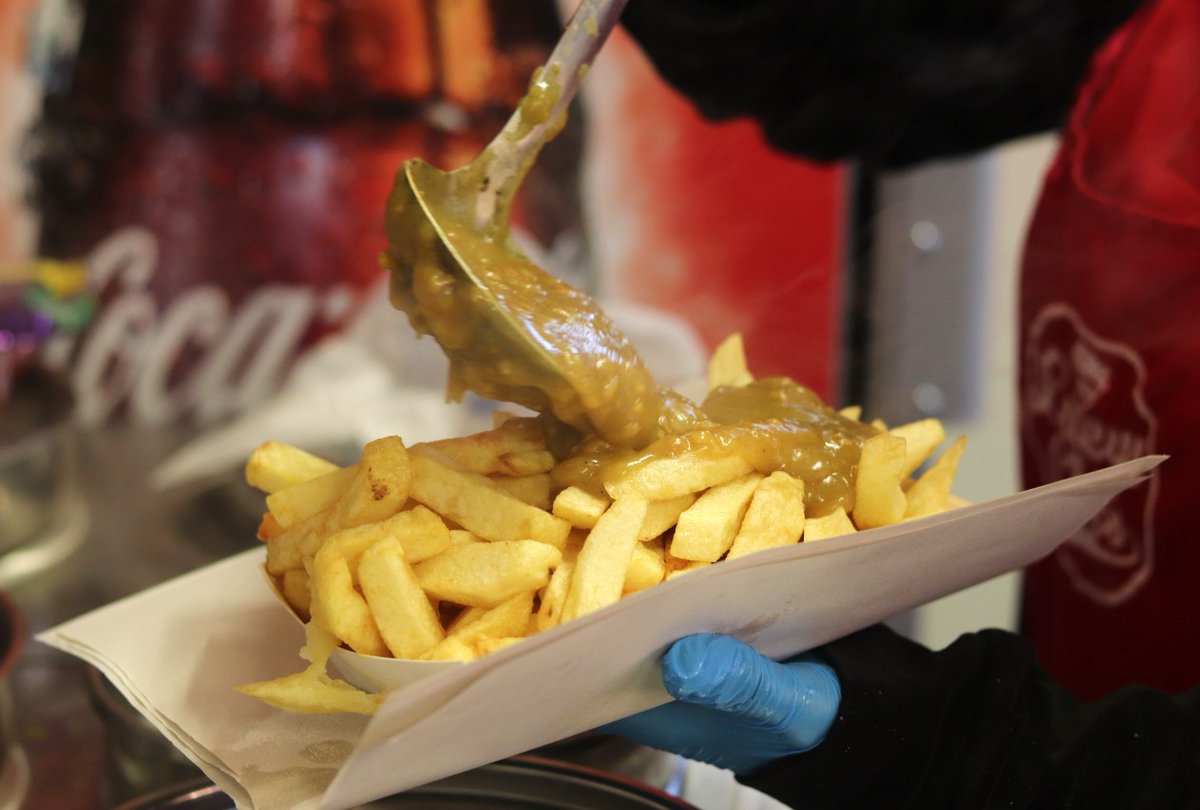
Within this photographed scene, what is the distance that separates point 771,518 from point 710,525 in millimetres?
70

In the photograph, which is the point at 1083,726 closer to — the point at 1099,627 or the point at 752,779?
the point at 752,779

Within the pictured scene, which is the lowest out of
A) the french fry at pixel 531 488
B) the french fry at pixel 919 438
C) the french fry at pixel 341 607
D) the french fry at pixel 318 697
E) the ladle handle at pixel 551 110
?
the french fry at pixel 318 697

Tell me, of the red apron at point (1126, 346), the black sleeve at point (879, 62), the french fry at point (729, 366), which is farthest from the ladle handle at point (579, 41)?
the black sleeve at point (879, 62)

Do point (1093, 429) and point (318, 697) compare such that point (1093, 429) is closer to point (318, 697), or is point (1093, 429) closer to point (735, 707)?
point (735, 707)

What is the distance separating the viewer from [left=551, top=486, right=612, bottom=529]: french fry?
110cm

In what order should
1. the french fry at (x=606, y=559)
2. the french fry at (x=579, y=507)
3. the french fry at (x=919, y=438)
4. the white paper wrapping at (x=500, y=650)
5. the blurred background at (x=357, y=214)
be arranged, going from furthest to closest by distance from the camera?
1. the blurred background at (x=357, y=214)
2. the french fry at (x=919, y=438)
3. the french fry at (x=579, y=507)
4. the french fry at (x=606, y=559)
5. the white paper wrapping at (x=500, y=650)

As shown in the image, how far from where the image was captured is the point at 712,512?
3.65 feet

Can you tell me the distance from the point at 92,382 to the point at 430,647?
309 centimetres

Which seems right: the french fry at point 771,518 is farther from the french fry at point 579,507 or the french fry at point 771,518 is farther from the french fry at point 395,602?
the french fry at point 395,602

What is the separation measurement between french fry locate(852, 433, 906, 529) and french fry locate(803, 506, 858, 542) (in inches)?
1.2

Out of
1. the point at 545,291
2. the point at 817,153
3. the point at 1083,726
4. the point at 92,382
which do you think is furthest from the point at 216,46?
the point at 1083,726

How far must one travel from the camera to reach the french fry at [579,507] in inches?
43.1

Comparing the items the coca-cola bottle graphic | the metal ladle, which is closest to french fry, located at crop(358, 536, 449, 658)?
the metal ladle

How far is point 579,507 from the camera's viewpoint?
1.09 metres
